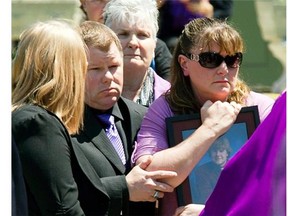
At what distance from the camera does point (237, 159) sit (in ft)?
12.1

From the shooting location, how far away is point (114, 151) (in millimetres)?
4367

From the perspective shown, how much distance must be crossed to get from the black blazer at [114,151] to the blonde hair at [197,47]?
0.22 meters

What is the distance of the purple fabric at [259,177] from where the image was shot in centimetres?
355

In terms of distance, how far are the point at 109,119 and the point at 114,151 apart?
0.17 m

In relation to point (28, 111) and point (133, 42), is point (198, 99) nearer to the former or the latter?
point (133, 42)

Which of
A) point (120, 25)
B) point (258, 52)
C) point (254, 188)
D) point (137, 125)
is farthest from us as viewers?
point (258, 52)

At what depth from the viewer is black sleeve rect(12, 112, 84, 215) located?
386cm

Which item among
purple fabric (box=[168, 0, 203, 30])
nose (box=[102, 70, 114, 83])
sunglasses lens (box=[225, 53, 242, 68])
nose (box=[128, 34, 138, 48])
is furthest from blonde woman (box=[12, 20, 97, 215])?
purple fabric (box=[168, 0, 203, 30])

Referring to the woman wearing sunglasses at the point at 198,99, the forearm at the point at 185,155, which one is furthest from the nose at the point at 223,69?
the forearm at the point at 185,155

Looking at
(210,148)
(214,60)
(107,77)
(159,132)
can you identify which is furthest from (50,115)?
(214,60)
